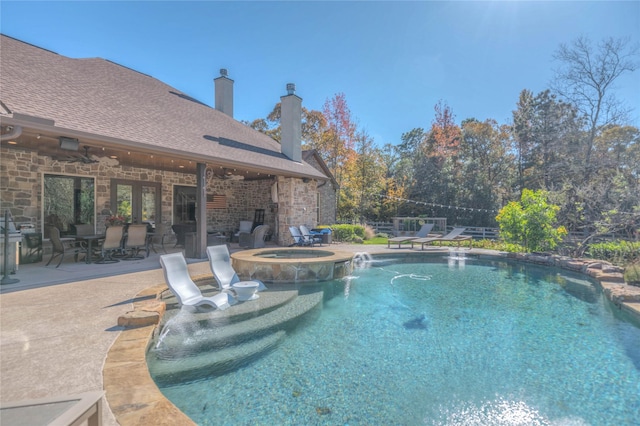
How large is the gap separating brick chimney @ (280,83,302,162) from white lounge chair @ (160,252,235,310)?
900cm

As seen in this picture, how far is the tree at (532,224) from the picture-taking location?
31.2 ft

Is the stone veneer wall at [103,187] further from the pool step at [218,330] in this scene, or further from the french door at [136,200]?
the pool step at [218,330]

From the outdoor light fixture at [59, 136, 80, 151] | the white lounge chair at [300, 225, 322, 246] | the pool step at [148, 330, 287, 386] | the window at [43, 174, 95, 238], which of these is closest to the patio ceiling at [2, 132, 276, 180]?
the outdoor light fixture at [59, 136, 80, 151]

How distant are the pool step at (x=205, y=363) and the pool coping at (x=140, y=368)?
0.27 metres

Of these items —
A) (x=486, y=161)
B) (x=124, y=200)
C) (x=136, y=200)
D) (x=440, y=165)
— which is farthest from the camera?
(x=486, y=161)

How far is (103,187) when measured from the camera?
9586 mm

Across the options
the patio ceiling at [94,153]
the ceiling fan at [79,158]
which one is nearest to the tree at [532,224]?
the patio ceiling at [94,153]

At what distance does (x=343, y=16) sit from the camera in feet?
37.2

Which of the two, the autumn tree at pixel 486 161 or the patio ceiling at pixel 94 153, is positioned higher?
the autumn tree at pixel 486 161

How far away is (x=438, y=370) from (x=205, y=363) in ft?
8.09

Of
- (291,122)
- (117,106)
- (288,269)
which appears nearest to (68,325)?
(288,269)

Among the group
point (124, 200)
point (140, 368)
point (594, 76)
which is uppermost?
point (594, 76)

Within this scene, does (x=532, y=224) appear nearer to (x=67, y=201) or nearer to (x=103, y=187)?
(x=103, y=187)

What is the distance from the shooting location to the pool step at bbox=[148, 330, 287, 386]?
298cm
